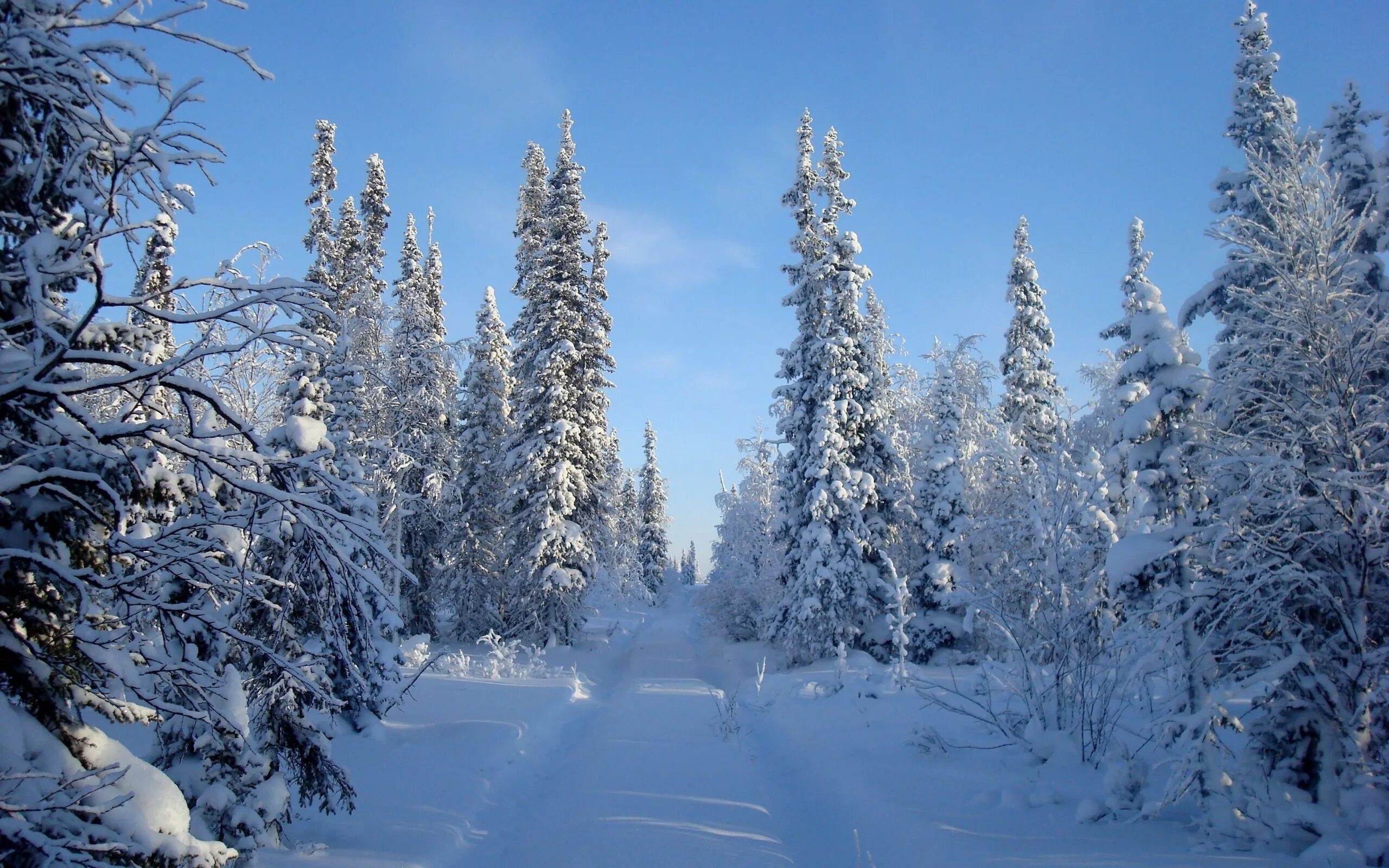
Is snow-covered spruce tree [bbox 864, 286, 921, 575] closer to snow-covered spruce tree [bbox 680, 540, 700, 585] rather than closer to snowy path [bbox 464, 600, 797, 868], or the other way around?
snowy path [bbox 464, 600, 797, 868]

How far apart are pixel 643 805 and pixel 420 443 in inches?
680

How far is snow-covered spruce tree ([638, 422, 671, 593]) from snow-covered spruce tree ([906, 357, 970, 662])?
147 feet

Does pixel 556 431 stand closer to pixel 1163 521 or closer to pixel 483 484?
pixel 483 484

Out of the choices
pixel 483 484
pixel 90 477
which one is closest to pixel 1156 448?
pixel 90 477

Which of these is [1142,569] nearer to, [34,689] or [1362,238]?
[1362,238]

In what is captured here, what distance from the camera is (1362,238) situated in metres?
12.2

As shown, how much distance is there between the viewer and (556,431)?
2400cm

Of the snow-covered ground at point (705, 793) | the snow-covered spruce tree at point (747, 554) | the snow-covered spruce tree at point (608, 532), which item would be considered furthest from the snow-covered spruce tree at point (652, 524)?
the snow-covered ground at point (705, 793)

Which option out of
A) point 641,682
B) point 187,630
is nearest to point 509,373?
point 641,682

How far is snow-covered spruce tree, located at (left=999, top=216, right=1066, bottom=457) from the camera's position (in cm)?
2662

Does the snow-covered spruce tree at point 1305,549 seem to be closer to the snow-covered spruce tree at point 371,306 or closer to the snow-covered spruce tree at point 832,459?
the snow-covered spruce tree at point 832,459

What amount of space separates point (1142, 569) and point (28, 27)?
10.9m

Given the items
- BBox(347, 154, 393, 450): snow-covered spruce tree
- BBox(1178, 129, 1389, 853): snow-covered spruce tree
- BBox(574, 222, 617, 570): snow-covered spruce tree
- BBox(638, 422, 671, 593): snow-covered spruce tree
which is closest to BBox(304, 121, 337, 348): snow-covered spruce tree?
BBox(347, 154, 393, 450): snow-covered spruce tree

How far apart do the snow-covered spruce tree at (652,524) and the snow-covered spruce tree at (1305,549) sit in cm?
6020
